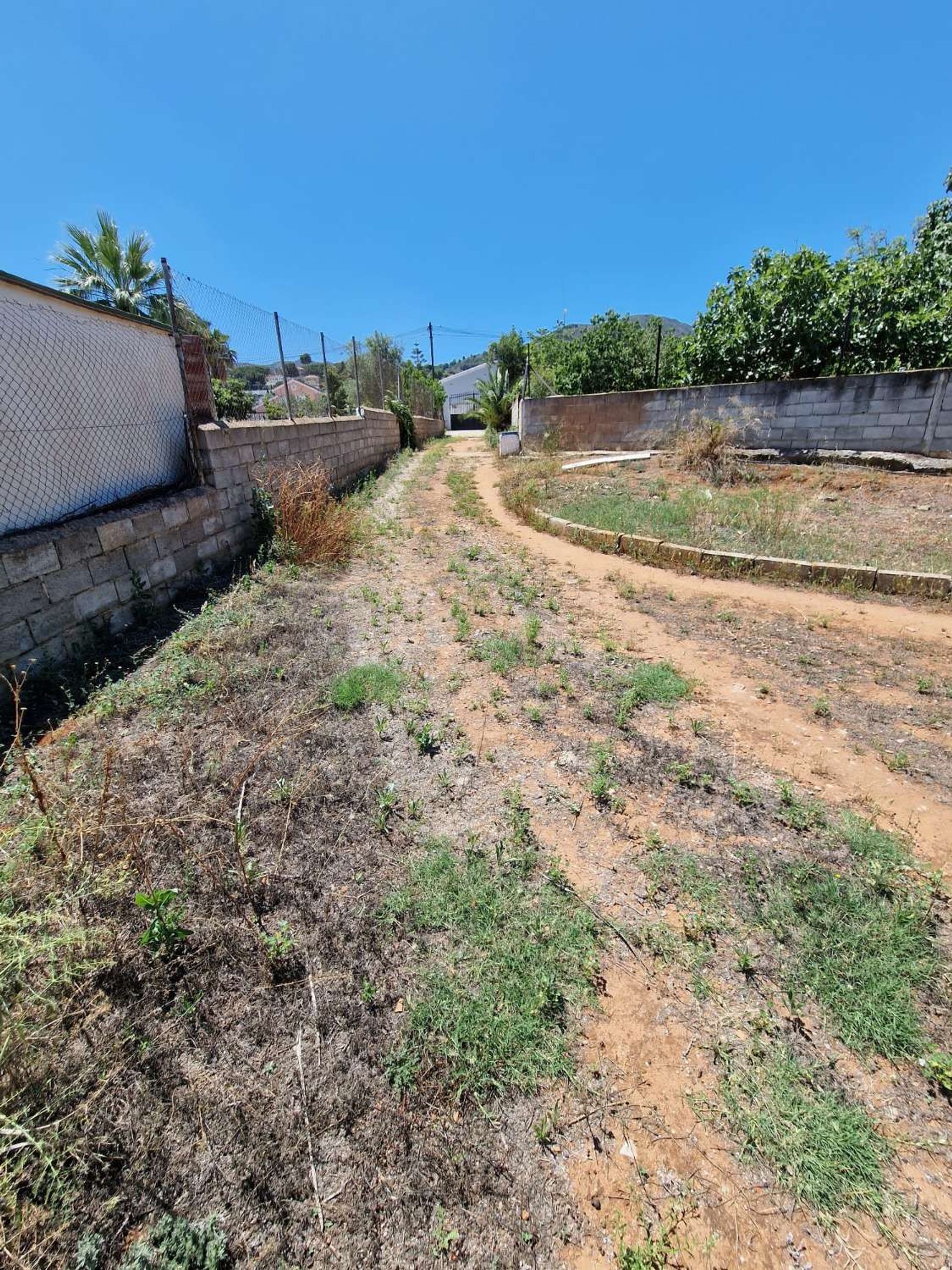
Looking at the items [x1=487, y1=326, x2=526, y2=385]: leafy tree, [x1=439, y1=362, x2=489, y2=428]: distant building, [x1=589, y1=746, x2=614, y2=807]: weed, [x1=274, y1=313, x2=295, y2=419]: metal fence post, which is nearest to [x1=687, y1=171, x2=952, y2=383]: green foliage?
[x1=274, y1=313, x2=295, y2=419]: metal fence post

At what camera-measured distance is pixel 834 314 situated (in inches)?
371

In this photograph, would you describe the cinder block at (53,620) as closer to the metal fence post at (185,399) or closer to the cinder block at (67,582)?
the cinder block at (67,582)

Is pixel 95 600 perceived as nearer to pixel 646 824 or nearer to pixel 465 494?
pixel 646 824

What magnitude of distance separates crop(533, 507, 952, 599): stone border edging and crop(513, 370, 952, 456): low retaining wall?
5.30 metres

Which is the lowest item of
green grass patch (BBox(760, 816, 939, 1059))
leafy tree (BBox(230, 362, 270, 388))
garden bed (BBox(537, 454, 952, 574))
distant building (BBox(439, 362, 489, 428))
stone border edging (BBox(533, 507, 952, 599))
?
green grass patch (BBox(760, 816, 939, 1059))

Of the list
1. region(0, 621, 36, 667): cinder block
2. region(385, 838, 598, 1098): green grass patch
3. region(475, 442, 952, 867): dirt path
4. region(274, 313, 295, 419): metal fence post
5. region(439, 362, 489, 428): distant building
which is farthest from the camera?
region(439, 362, 489, 428): distant building

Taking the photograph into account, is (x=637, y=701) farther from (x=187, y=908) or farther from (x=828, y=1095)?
(x=187, y=908)

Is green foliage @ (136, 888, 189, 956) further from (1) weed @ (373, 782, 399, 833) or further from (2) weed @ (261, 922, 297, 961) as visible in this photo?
(1) weed @ (373, 782, 399, 833)

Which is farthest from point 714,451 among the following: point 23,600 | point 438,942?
point 23,600

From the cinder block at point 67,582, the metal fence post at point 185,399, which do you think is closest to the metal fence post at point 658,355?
the metal fence post at point 185,399

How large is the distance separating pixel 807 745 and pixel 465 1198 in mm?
2598

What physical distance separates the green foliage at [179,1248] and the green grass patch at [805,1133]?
1314 millimetres

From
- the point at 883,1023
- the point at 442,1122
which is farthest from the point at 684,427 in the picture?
the point at 442,1122

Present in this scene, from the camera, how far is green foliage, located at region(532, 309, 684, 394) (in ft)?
41.5
